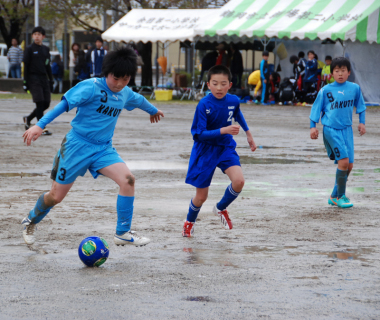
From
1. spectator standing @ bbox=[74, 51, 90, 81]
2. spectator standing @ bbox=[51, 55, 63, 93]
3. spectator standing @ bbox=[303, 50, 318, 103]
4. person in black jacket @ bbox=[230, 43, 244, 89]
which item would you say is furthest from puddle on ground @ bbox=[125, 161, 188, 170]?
spectator standing @ bbox=[51, 55, 63, 93]

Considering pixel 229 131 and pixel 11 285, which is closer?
pixel 11 285

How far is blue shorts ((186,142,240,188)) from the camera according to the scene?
236 inches

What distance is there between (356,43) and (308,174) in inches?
576

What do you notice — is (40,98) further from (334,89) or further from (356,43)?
(356,43)

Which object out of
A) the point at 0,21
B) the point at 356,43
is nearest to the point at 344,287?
the point at 356,43

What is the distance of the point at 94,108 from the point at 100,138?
0.79 ft

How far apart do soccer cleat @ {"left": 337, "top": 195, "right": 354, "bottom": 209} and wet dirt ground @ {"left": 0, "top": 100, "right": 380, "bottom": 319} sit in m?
0.10

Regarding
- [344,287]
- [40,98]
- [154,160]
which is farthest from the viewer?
[40,98]

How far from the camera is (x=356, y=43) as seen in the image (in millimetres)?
23219

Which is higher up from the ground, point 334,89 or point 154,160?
point 334,89

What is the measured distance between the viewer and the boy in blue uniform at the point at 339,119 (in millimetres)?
7461

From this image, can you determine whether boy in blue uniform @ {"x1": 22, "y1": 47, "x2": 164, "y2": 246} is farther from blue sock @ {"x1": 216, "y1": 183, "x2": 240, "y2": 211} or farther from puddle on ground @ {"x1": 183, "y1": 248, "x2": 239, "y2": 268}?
blue sock @ {"x1": 216, "y1": 183, "x2": 240, "y2": 211}

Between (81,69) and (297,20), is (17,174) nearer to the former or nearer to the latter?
(297,20)

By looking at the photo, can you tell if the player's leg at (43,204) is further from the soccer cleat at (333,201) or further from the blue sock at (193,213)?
the soccer cleat at (333,201)
